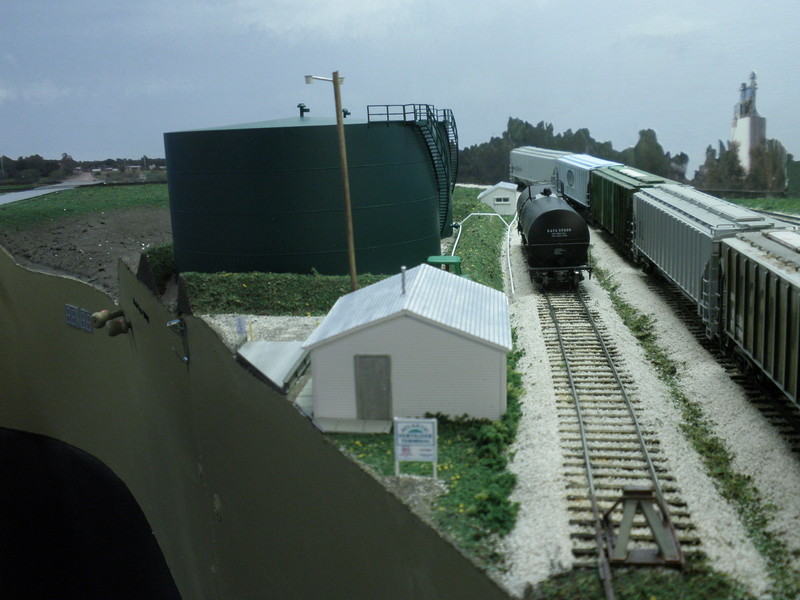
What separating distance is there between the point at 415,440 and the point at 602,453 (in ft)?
11.5

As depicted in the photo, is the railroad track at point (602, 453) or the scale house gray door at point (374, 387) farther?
the scale house gray door at point (374, 387)

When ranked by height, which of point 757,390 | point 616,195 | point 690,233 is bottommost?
point 757,390

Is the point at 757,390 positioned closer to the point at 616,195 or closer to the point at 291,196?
the point at 291,196

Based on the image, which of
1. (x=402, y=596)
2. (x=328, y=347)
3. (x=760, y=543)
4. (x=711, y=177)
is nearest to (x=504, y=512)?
(x=402, y=596)

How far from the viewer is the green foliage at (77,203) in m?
37.2

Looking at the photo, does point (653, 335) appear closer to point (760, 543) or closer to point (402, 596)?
point (760, 543)

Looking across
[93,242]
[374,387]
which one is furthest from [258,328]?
[93,242]

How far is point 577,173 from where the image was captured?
41.1 m

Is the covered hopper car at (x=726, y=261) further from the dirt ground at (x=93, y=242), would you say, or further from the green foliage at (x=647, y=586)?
the dirt ground at (x=93, y=242)

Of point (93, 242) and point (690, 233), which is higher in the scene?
point (690, 233)

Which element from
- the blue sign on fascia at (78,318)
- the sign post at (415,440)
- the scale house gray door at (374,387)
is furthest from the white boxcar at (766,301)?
the blue sign on fascia at (78,318)

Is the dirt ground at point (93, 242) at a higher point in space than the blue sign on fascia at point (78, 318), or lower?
higher

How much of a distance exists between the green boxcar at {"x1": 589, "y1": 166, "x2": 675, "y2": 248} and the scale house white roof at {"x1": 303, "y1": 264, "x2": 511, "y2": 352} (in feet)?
44.0

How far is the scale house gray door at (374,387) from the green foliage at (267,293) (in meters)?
8.65
